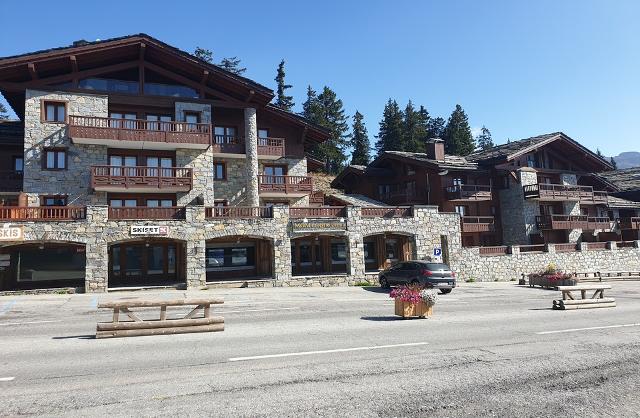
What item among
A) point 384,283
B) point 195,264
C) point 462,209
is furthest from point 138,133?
point 462,209

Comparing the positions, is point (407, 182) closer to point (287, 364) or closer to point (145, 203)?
point (145, 203)

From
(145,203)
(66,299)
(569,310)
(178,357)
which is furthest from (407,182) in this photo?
(178,357)

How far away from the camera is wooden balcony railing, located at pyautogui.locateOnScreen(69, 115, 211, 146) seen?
1080 inches

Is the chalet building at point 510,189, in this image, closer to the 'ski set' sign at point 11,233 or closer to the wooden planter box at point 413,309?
the wooden planter box at point 413,309

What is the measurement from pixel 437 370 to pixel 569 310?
35.3 feet

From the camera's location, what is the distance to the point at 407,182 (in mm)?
44219

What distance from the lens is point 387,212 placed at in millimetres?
31047

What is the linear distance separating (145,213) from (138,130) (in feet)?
20.9

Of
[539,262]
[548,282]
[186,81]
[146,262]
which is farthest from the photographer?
[539,262]

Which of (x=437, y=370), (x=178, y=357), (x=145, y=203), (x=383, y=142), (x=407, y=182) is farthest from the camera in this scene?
(x=383, y=142)

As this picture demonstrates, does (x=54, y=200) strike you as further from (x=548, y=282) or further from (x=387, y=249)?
(x=548, y=282)

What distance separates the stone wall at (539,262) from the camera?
109 ft

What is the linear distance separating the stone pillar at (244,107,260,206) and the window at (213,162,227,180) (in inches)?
70.9

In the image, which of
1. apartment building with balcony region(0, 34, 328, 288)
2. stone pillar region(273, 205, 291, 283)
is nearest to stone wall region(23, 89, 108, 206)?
apartment building with balcony region(0, 34, 328, 288)
